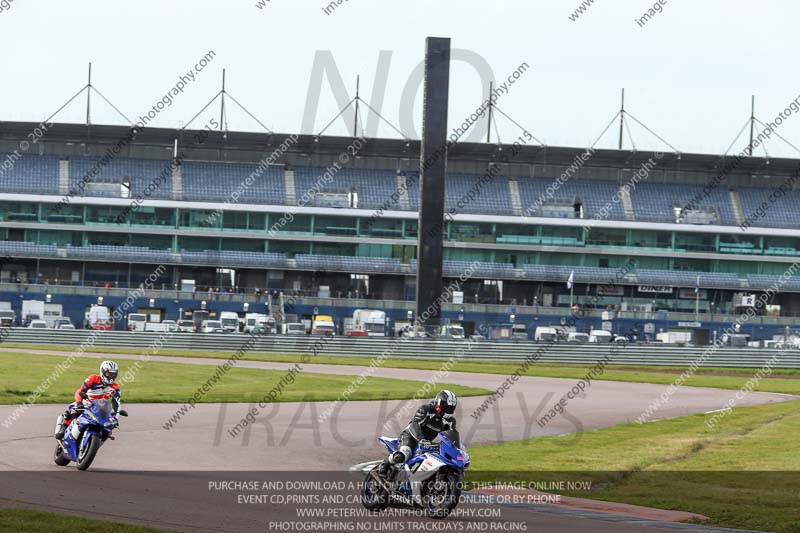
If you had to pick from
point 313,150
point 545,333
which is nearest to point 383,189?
point 313,150

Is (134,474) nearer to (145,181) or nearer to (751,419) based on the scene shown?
(751,419)

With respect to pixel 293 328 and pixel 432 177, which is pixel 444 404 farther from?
pixel 293 328

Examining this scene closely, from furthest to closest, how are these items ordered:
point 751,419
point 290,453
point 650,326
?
point 650,326 → point 751,419 → point 290,453

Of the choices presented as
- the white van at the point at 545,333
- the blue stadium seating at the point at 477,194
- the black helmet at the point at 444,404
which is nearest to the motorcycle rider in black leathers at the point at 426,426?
the black helmet at the point at 444,404

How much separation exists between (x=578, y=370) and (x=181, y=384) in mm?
27424

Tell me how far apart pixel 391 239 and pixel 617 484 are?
3030 inches

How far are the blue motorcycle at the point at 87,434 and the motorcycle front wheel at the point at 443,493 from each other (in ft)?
21.6

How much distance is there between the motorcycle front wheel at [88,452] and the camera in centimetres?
1966

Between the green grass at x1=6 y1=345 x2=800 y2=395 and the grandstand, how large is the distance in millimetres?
29194

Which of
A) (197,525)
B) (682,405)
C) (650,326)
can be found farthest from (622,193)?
(197,525)

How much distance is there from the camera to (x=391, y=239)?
98.3 m

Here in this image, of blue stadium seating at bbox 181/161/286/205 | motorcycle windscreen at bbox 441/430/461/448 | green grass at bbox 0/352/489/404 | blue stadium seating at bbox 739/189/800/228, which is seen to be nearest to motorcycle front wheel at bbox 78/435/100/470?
motorcycle windscreen at bbox 441/430/461/448

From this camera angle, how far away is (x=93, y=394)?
792 inches

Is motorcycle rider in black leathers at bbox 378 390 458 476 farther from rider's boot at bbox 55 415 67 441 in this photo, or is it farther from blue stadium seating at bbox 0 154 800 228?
blue stadium seating at bbox 0 154 800 228
